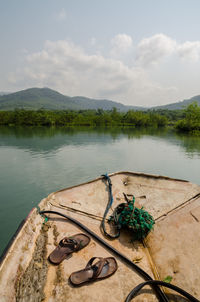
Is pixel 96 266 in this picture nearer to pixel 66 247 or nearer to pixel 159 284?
pixel 66 247

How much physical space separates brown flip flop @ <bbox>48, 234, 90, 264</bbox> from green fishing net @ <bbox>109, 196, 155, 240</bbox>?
0.76 metres

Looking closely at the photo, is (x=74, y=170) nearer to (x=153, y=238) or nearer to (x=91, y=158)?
(x=91, y=158)

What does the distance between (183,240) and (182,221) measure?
49 cm

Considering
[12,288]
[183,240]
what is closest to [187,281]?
[183,240]

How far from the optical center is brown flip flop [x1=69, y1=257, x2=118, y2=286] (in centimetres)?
201

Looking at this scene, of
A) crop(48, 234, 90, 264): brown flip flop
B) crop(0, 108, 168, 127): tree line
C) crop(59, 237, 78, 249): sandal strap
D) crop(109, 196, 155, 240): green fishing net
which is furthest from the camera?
crop(0, 108, 168, 127): tree line

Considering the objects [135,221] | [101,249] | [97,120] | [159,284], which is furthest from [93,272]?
[97,120]

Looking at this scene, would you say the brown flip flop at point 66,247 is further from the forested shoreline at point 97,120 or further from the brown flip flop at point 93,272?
the forested shoreline at point 97,120

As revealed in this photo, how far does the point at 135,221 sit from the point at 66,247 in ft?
4.28

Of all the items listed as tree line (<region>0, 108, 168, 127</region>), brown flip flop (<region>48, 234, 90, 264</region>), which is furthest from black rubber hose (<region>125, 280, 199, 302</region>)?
tree line (<region>0, 108, 168, 127</region>)

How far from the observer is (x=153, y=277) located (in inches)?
86.4

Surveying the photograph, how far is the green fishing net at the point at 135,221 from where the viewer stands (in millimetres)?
2771

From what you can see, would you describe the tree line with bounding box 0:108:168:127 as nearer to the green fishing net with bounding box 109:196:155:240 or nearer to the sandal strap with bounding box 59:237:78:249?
the green fishing net with bounding box 109:196:155:240

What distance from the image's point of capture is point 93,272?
81.9 inches
